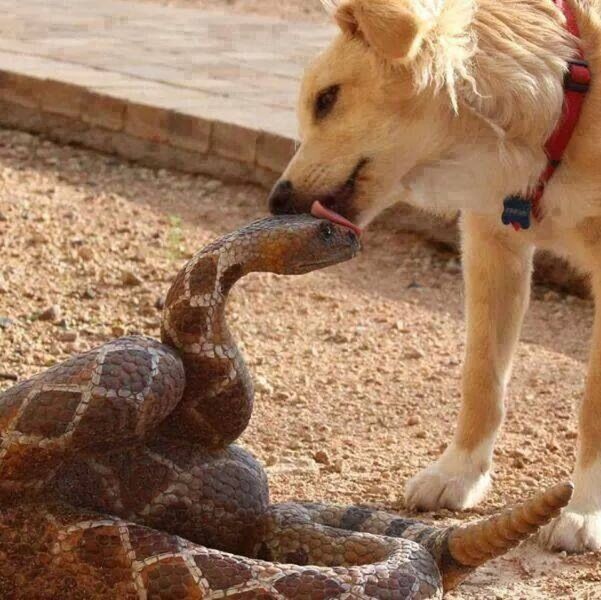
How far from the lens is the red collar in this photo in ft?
13.4

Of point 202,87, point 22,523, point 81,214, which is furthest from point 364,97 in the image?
point 202,87

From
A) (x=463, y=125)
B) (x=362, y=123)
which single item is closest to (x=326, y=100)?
(x=362, y=123)

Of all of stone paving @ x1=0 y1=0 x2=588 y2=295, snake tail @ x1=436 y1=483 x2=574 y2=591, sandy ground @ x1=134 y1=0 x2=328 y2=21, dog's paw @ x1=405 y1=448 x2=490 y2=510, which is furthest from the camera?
sandy ground @ x1=134 y1=0 x2=328 y2=21

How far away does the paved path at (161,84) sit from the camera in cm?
756

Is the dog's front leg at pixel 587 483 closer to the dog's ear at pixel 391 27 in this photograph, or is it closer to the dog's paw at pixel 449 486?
the dog's paw at pixel 449 486

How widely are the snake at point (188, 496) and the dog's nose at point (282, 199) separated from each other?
540 mm

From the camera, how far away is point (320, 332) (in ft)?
19.4

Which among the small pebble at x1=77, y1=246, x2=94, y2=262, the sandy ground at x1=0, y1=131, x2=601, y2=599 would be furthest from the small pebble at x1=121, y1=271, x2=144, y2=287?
the small pebble at x1=77, y1=246, x2=94, y2=262

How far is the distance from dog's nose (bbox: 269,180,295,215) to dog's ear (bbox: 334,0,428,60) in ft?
1.55

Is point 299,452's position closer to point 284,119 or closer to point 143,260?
point 143,260

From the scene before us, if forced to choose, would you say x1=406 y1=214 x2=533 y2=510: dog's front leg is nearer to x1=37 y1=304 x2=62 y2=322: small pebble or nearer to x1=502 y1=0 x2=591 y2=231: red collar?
x1=502 y1=0 x2=591 y2=231: red collar

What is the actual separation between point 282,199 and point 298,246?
0.75 meters

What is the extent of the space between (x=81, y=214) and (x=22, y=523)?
392 centimetres

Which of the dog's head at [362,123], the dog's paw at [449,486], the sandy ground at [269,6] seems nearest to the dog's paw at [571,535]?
the dog's paw at [449,486]
